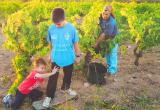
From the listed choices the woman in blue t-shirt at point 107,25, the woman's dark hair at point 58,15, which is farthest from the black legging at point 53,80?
the woman in blue t-shirt at point 107,25

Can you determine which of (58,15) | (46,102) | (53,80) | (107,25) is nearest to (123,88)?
(107,25)

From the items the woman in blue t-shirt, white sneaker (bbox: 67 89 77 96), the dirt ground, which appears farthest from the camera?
the woman in blue t-shirt

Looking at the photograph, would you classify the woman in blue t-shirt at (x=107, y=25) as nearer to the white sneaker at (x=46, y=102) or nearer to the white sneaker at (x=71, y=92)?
the white sneaker at (x=71, y=92)

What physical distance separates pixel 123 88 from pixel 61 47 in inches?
59.9

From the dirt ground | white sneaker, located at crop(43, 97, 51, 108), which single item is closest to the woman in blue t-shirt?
the dirt ground

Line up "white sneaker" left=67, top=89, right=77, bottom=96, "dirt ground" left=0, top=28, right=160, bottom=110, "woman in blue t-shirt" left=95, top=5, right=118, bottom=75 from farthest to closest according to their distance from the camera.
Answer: "woman in blue t-shirt" left=95, top=5, right=118, bottom=75 → "white sneaker" left=67, top=89, right=77, bottom=96 → "dirt ground" left=0, top=28, right=160, bottom=110

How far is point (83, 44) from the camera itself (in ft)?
28.0

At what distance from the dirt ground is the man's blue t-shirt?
76cm

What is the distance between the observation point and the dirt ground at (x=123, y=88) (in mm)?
7875

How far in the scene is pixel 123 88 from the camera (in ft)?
27.5

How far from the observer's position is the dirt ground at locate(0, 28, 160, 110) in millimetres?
7875

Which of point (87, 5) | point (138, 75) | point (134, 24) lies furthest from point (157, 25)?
point (87, 5)

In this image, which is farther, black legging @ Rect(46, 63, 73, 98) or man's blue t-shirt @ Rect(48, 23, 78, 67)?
black legging @ Rect(46, 63, 73, 98)

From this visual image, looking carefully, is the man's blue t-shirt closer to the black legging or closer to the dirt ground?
the black legging
